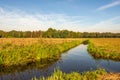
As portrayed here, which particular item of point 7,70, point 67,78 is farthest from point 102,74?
point 7,70

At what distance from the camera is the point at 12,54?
68.3ft

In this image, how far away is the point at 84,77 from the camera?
1188cm

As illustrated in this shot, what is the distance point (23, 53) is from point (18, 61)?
1.80m

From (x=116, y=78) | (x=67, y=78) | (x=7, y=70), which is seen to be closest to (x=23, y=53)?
(x=7, y=70)

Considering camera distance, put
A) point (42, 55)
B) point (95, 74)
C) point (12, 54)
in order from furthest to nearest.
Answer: point (42, 55) < point (12, 54) < point (95, 74)

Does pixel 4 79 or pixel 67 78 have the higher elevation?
pixel 67 78

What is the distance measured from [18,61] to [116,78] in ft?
40.8

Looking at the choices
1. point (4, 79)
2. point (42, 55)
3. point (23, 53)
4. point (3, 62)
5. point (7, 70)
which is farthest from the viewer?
point (42, 55)

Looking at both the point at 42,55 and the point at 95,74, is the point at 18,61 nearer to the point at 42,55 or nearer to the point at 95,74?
the point at 42,55

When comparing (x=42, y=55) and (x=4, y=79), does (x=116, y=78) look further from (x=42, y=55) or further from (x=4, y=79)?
(x=42, y=55)

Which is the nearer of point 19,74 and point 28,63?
point 19,74

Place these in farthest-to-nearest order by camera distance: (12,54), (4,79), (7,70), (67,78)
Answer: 1. (12,54)
2. (7,70)
3. (4,79)
4. (67,78)

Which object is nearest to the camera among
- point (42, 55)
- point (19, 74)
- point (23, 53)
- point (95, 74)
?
point (95, 74)

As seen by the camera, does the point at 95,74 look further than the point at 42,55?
No
